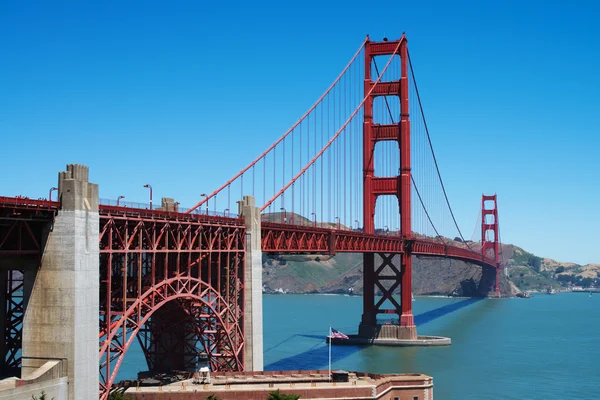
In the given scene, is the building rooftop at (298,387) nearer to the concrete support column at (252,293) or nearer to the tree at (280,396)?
the tree at (280,396)

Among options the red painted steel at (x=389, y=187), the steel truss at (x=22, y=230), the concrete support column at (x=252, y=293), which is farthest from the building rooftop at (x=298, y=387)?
the red painted steel at (x=389, y=187)

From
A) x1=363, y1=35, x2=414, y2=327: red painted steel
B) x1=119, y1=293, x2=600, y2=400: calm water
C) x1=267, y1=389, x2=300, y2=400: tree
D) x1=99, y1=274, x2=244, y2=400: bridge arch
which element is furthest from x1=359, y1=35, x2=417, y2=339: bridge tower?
x1=267, y1=389, x2=300, y2=400: tree

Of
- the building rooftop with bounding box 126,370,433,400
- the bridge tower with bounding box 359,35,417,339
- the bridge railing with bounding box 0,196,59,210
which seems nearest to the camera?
the bridge railing with bounding box 0,196,59,210

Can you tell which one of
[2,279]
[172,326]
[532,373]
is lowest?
[532,373]

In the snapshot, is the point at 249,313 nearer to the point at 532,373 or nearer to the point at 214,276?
the point at 214,276

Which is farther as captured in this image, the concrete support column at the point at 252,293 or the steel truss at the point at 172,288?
the concrete support column at the point at 252,293

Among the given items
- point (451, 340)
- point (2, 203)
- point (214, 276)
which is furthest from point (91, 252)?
point (451, 340)

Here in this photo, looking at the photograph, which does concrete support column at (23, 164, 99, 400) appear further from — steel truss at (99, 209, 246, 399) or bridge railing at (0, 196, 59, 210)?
steel truss at (99, 209, 246, 399)
